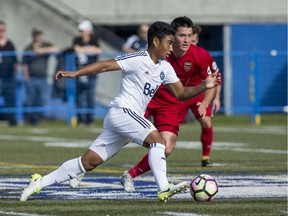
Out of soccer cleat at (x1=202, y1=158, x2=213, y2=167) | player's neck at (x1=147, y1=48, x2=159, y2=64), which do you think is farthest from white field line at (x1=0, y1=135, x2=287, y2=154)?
player's neck at (x1=147, y1=48, x2=159, y2=64)

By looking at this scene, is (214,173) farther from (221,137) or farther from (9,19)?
(9,19)

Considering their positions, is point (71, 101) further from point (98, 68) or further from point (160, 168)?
A: point (160, 168)

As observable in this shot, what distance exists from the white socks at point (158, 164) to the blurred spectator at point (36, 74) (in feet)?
51.6

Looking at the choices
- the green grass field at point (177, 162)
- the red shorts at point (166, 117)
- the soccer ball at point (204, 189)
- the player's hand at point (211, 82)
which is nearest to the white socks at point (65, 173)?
the green grass field at point (177, 162)

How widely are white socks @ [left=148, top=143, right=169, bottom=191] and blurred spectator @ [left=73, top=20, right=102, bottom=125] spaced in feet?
48.9

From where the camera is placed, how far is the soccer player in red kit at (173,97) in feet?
38.7

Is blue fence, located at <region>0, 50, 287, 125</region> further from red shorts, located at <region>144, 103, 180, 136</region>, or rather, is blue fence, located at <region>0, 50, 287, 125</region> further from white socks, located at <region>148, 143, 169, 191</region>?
white socks, located at <region>148, 143, 169, 191</region>

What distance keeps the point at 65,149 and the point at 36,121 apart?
25.6 feet

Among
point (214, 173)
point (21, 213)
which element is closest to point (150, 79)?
point (21, 213)

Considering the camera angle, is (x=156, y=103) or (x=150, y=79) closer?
(x=150, y=79)

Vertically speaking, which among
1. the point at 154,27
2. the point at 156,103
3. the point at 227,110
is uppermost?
the point at 154,27

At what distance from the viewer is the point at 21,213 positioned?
9305 mm

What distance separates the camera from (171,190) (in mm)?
9859

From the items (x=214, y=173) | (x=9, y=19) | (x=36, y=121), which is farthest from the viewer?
(x=9, y=19)
